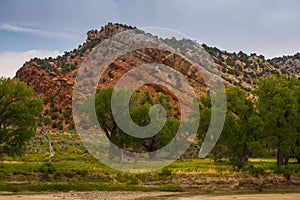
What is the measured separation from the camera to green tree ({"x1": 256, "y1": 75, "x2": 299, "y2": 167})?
51500 mm

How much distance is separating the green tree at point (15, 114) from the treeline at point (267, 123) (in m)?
25.3

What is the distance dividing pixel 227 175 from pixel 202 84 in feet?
280

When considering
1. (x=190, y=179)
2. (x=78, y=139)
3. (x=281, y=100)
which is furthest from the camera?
(x=78, y=139)

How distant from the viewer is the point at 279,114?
52.0m

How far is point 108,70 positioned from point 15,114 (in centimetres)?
9198

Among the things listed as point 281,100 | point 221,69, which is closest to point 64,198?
point 281,100

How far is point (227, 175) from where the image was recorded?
154 ft

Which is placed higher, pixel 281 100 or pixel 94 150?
pixel 281 100

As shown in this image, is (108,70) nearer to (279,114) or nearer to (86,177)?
(279,114)

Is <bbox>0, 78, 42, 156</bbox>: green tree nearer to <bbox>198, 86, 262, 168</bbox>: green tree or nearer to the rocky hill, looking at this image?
<bbox>198, 86, 262, 168</bbox>: green tree

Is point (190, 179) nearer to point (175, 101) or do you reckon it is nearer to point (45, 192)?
point (45, 192)

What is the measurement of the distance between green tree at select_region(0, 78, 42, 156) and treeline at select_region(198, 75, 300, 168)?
25.3 metres

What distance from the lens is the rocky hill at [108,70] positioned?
4892 inches

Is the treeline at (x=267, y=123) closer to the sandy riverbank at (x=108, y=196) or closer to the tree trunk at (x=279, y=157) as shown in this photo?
the tree trunk at (x=279, y=157)
